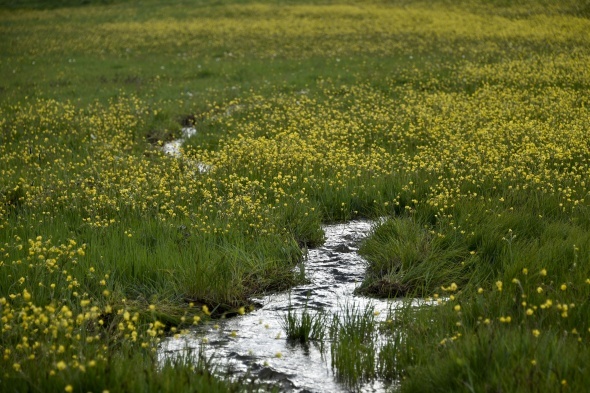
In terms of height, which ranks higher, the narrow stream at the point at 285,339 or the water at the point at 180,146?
the water at the point at 180,146

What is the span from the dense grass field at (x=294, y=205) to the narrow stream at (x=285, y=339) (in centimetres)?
20

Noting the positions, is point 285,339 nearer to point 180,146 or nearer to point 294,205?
point 294,205

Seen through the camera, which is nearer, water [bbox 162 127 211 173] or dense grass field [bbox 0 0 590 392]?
dense grass field [bbox 0 0 590 392]

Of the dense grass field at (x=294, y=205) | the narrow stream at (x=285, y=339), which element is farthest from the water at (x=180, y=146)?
the narrow stream at (x=285, y=339)

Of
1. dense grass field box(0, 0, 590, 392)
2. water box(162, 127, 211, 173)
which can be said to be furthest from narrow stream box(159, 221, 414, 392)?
water box(162, 127, 211, 173)

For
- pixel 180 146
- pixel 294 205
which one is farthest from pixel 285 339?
pixel 180 146

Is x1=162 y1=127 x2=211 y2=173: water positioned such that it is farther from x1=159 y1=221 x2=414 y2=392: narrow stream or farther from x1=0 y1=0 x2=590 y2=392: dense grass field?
x1=159 y1=221 x2=414 y2=392: narrow stream

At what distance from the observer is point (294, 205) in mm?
8570

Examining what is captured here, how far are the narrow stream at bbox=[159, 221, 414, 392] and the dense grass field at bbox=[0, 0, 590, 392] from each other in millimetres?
200

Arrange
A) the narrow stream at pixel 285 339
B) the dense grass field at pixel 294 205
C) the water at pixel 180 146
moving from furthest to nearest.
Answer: the water at pixel 180 146
the narrow stream at pixel 285 339
the dense grass field at pixel 294 205

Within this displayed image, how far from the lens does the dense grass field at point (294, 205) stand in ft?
15.7

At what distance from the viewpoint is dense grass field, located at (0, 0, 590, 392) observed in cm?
478

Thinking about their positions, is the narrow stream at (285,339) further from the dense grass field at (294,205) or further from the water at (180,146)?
the water at (180,146)

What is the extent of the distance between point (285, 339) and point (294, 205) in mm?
3148
